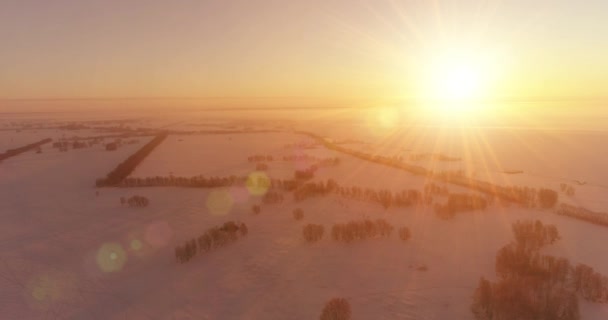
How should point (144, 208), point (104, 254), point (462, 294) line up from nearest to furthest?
point (462, 294) → point (104, 254) → point (144, 208)

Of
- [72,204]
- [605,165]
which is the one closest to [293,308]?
[72,204]

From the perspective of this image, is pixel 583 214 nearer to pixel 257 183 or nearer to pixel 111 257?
pixel 257 183

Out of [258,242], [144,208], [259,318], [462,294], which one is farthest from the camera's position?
[144,208]

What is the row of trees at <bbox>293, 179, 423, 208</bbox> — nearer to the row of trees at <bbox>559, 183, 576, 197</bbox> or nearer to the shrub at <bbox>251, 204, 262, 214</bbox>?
the shrub at <bbox>251, 204, 262, 214</bbox>

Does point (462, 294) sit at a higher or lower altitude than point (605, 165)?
→ lower

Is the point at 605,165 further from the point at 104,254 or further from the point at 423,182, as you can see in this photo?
the point at 104,254

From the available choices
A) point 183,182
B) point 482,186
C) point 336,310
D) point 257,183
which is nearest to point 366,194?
point 482,186
